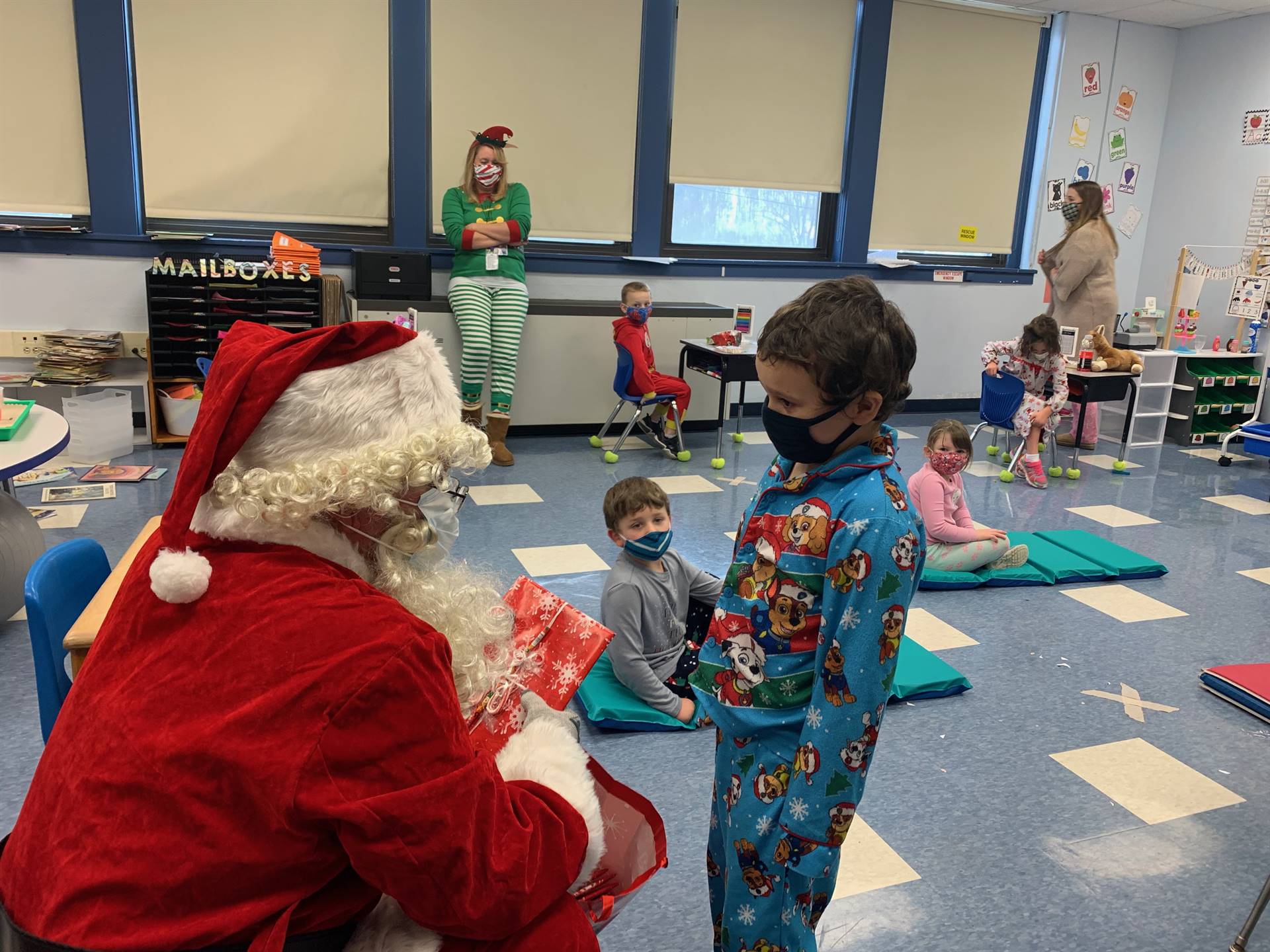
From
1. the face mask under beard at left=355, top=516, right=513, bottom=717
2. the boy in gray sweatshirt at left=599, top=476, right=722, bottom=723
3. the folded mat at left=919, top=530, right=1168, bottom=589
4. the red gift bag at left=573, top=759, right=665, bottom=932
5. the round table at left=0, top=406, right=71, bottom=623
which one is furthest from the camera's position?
the folded mat at left=919, top=530, right=1168, bottom=589

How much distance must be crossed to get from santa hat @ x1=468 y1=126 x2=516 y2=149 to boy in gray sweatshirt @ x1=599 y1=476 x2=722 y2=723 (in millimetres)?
3334

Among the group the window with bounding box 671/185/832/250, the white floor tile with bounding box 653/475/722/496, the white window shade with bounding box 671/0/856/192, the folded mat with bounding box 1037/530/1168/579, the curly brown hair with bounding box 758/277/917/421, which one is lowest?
the white floor tile with bounding box 653/475/722/496

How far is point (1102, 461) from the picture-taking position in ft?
20.0

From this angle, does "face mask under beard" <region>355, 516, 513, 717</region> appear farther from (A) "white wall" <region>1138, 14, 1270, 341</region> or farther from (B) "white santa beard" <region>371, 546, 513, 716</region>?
(A) "white wall" <region>1138, 14, 1270, 341</region>

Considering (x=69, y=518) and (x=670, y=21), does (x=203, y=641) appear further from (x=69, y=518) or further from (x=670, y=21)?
(x=670, y=21)

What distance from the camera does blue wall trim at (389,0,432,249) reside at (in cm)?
545

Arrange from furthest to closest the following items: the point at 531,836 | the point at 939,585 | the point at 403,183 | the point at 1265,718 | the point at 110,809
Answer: the point at 403,183
the point at 939,585
the point at 1265,718
the point at 531,836
the point at 110,809

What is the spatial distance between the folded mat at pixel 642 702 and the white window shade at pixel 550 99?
3889 millimetres

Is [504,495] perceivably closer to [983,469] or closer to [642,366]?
[642,366]

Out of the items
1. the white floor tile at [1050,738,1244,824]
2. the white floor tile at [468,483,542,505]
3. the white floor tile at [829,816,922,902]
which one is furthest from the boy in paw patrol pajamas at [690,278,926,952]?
the white floor tile at [468,483,542,505]

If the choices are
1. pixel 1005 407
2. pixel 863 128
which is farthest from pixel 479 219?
pixel 1005 407

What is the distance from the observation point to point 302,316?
5.20 meters

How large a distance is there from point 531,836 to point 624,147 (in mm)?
5618

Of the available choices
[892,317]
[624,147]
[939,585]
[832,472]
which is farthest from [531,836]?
[624,147]
